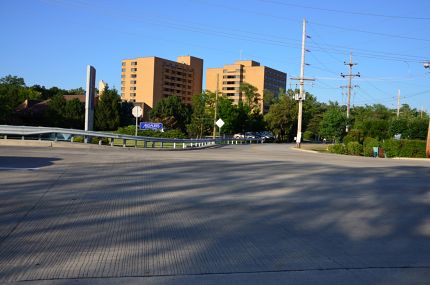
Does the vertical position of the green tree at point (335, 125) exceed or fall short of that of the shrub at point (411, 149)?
it exceeds it

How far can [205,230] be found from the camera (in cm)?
768

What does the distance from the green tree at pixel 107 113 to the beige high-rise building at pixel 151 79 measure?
8589 cm

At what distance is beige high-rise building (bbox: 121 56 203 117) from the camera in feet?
562

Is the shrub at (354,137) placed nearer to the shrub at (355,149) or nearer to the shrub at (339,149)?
the shrub at (339,149)

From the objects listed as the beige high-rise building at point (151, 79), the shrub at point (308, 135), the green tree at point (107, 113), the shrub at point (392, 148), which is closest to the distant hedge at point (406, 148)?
the shrub at point (392, 148)

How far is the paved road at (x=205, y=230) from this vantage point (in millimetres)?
5547

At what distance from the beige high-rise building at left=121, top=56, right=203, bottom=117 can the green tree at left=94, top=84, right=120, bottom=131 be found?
8589 centimetres

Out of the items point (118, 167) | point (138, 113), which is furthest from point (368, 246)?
point (138, 113)

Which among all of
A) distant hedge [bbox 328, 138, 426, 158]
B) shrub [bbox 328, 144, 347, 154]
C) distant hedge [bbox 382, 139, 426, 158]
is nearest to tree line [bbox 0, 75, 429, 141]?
shrub [bbox 328, 144, 347, 154]

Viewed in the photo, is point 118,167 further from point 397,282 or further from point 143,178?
point 397,282

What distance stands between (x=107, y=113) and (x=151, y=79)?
3728 inches

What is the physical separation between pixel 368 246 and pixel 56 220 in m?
4.93

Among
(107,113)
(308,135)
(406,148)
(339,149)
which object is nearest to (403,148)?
(406,148)

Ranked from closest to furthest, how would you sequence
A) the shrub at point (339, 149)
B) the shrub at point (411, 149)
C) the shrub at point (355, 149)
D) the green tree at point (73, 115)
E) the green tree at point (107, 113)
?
the shrub at point (411, 149), the shrub at point (355, 149), the shrub at point (339, 149), the green tree at point (73, 115), the green tree at point (107, 113)
